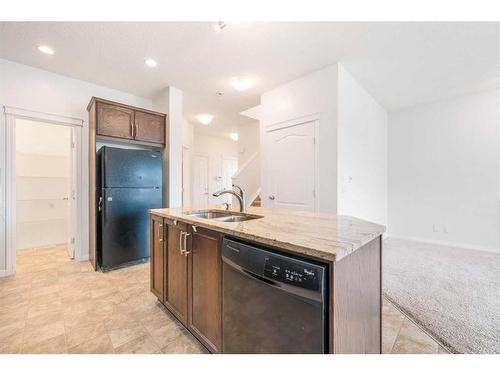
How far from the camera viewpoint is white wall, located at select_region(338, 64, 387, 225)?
2891 millimetres

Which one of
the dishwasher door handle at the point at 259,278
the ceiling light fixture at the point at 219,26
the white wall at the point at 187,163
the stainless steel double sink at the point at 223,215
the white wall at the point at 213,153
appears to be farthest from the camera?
the white wall at the point at 213,153

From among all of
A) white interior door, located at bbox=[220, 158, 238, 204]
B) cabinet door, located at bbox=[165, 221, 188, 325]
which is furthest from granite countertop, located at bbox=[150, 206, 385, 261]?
white interior door, located at bbox=[220, 158, 238, 204]

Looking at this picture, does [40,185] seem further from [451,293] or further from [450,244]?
[450,244]

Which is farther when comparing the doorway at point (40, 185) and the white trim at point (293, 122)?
the doorway at point (40, 185)

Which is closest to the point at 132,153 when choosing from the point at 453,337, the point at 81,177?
the point at 81,177

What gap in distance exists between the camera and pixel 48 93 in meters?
2.99

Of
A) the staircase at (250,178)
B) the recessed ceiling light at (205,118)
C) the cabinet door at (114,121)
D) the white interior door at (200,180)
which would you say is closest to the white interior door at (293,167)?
the staircase at (250,178)

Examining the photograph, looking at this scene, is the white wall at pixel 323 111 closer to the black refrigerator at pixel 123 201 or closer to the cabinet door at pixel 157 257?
the cabinet door at pixel 157 257

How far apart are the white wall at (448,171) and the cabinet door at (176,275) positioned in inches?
185

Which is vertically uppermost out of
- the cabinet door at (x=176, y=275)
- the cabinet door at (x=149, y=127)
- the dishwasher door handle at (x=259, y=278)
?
the cabinet door at (x=149, y=127)

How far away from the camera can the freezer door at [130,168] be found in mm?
2764

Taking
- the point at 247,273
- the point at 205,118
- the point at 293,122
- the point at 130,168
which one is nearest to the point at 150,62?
the point at 130,168
